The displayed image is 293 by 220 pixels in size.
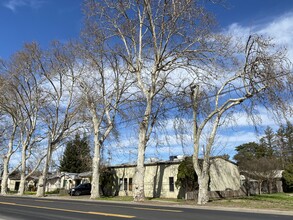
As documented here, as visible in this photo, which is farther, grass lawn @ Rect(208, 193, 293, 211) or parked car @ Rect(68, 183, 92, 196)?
parked car @ Rect(68, 183, 92, 196)

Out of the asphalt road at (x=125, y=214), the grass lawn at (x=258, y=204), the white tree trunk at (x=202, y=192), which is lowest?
the asphalt road at (x=125, y=214)

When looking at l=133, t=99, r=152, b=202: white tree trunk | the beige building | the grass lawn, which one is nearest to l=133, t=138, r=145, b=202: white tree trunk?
l=133, t=99, r=152, b=202: white tree trunk

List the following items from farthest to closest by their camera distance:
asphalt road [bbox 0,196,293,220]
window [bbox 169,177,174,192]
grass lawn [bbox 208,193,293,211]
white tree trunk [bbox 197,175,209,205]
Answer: window [bbox 169,177,174,192], white tree trunk [bbox 197,175,209,205], grass lawn [bbox 208,193,293,211], asphalt road [bbox 0,196,293,220]

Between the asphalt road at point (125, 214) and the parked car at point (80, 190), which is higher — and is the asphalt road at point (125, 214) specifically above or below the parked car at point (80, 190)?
below

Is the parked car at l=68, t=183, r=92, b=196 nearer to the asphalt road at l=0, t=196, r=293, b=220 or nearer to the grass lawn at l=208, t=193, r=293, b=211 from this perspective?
the grass lawn at l=208, t=193, r=293, b=211

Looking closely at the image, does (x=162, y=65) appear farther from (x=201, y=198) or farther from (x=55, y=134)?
(x=55, y=134)

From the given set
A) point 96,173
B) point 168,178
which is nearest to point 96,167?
point 96,173

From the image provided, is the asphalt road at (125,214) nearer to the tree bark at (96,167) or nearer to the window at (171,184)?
the tree bark at (96,167)

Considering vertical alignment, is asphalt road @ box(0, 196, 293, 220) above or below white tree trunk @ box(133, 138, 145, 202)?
below

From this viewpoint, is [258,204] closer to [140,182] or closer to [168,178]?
[140,182]

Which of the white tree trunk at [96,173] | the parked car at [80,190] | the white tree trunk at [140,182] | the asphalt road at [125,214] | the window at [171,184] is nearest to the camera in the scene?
the asphalt road at [125,214]

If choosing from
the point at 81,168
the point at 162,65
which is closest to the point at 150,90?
the point at 162,65

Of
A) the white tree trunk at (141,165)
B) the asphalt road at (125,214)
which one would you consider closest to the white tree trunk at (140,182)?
the white tree trunk at (141,165)

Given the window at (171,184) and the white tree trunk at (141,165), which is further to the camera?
the window at (171,184)
